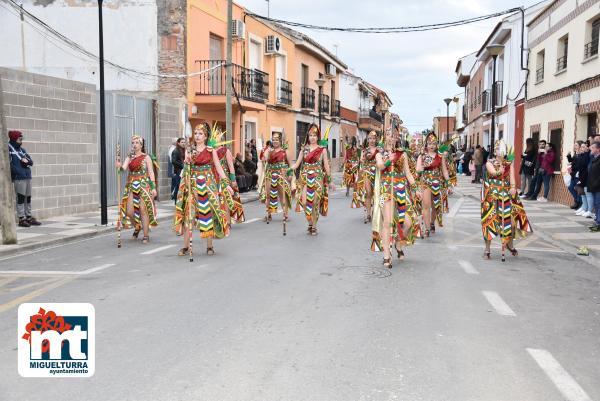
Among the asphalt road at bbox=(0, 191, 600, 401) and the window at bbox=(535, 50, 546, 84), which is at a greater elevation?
the window at bbox=(535, 50, 546, 84)

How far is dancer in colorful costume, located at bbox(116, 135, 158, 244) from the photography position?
1045cm

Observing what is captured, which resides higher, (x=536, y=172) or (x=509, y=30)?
(x=509, y=30)

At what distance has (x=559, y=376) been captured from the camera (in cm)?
425

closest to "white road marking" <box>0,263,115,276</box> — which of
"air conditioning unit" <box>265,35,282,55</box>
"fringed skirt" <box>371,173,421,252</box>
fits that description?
"fringed skirt" <box>371,173,421,252</box>

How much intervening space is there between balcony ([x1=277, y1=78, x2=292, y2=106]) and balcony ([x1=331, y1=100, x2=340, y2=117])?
998cm

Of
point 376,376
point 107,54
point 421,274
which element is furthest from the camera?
point 107,54

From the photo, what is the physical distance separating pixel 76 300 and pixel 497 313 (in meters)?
4.09

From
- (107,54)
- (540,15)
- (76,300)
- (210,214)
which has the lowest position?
(76,300)

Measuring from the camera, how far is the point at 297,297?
6398 mm

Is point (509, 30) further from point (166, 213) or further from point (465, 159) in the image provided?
point (166, 213)

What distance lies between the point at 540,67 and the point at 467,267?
644 inches

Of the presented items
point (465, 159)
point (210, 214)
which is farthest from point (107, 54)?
point (465, 159)

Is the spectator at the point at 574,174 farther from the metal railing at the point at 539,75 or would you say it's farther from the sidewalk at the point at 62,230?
the sidewalk at the point at 62,230

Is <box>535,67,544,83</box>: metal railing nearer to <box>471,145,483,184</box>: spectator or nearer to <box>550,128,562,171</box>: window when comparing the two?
<box>550,128,562,171</box>: window
